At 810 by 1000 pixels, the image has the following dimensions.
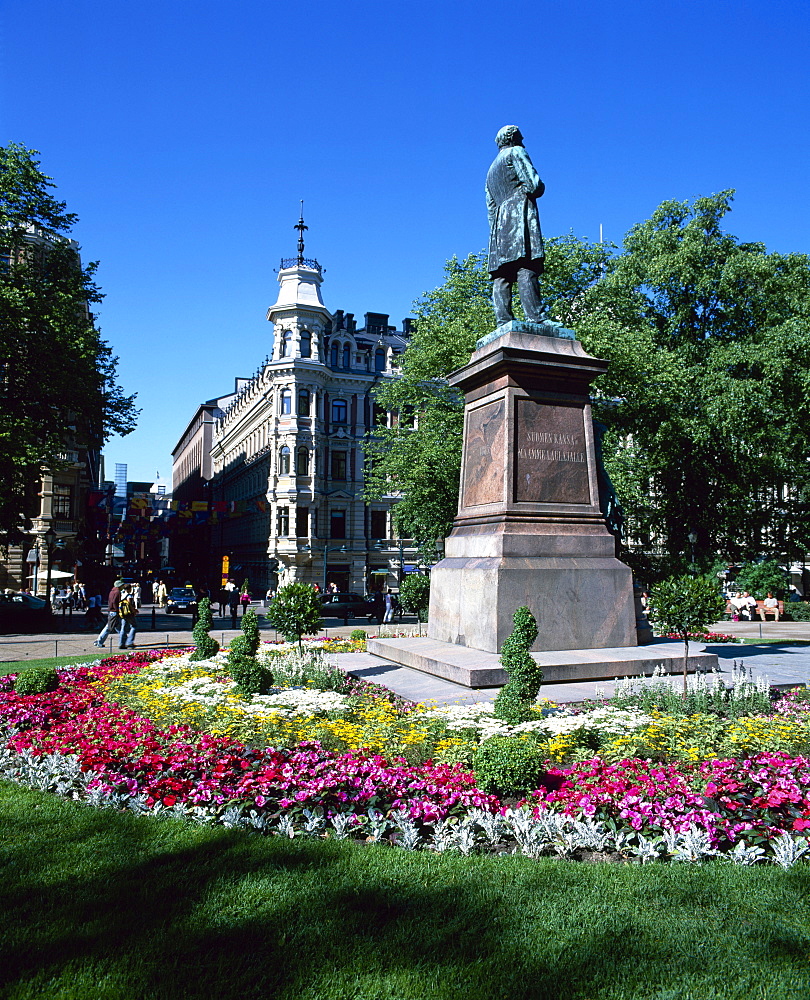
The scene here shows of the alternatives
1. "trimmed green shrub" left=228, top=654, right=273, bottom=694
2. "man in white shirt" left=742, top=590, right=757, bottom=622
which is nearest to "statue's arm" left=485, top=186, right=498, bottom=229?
"trimmed green shrub" left=228, top=654, right=273, bottom=694

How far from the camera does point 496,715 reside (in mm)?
7602

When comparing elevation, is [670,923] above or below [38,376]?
below

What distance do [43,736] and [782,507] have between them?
110 feet

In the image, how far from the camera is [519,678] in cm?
788

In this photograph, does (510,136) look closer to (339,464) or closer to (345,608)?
(345,608)

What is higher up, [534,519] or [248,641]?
[534,519]

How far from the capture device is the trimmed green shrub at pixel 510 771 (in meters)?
5.59

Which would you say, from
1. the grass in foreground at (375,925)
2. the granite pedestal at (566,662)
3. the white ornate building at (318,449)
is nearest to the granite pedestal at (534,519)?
the granite pedestal at (566,662)

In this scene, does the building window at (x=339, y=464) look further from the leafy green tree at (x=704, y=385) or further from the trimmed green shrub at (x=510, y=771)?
the trimmed green shrub at (x=510, y=771)

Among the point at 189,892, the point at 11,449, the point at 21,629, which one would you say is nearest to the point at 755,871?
the point at 189,892

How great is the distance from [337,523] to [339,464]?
Result: 15.2ft

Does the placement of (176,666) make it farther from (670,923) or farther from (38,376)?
(38,376)

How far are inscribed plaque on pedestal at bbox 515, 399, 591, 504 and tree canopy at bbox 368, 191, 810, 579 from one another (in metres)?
15.6

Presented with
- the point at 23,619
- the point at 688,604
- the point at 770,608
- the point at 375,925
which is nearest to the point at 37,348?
the point at 23,619
